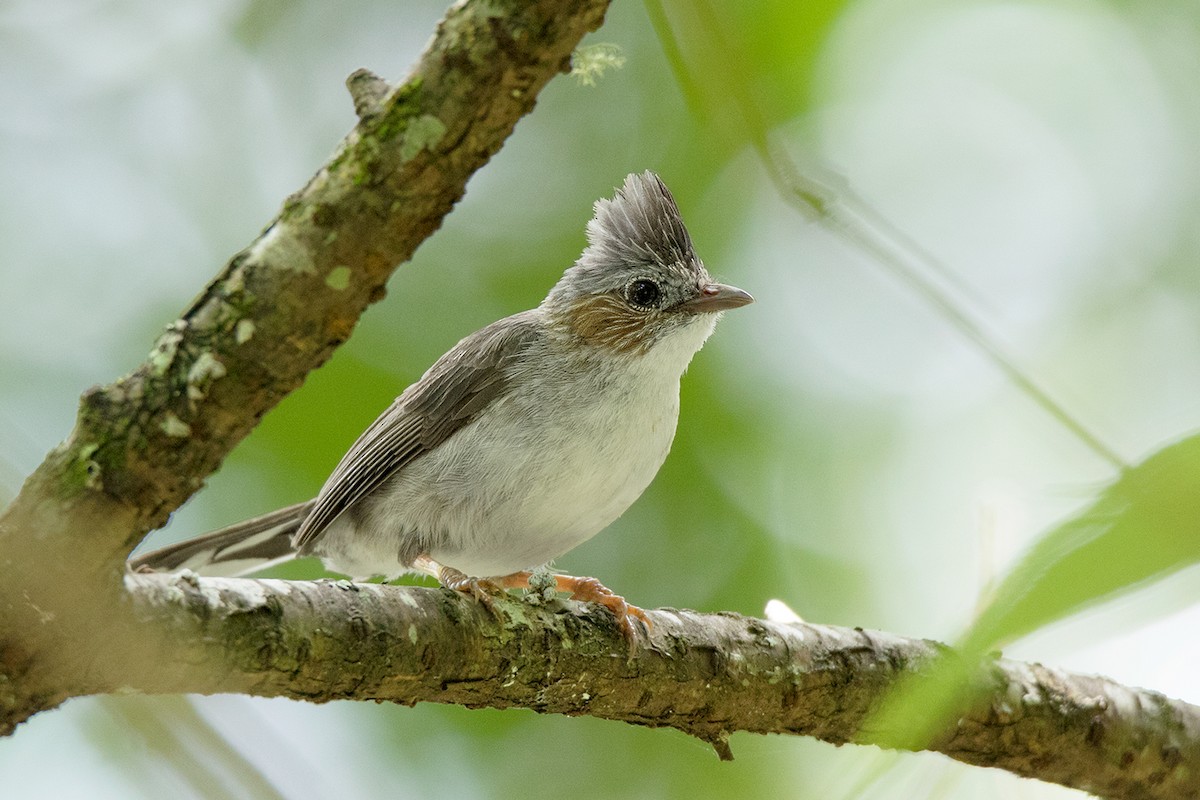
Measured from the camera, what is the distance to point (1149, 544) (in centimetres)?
88

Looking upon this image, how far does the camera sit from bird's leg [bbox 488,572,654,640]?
11.5 feet

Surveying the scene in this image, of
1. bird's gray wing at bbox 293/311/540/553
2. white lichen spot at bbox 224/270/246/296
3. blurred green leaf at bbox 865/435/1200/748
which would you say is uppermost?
bird's gray wing at bbox 293/311/540/553

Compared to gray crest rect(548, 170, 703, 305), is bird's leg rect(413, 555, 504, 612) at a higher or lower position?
lower

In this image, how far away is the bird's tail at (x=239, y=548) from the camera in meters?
4.59

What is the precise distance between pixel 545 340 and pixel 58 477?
2822 mm

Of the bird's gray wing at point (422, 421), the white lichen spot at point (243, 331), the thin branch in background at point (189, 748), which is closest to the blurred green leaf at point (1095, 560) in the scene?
the thin branch in background at point (189, 748)

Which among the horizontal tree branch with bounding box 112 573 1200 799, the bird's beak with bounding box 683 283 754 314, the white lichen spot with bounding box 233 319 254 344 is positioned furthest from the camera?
the bird's beak with bounding box 683 283 754 314

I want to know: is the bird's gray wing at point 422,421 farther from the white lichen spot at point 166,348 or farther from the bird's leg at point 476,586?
the white lichen spot at point 166,348

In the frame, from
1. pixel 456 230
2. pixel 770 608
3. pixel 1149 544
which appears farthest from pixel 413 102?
pixel 456 230

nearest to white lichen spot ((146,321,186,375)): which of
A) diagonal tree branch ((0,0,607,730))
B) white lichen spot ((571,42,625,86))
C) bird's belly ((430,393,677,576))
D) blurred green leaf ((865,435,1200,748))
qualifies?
diagonal tree branch ((0,0,607,730))

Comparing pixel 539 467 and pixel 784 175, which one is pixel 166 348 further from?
pixel 539 467

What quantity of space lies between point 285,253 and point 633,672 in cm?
210

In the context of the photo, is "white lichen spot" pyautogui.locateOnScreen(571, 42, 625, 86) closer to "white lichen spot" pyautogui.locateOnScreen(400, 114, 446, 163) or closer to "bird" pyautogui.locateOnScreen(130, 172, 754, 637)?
"white lichen spot" pyautogui.locateOnScreen(400, 114, 446, 163)

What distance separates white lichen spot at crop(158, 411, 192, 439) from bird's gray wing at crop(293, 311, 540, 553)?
8.03 ft
